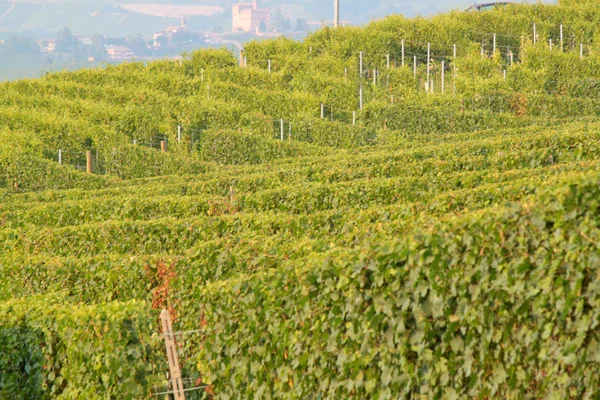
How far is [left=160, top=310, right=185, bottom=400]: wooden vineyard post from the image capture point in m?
14.5

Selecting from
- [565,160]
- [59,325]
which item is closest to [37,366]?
[59,325]

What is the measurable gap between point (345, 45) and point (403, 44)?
4.51 meters

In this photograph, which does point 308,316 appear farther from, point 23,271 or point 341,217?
point 23,271

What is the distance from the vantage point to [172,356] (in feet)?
48.2

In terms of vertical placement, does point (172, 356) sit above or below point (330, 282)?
below

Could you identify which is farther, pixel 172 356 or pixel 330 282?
pixel 172 356

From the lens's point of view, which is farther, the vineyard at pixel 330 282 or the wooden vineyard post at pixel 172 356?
the wooden vineyard post at pixel 172 356

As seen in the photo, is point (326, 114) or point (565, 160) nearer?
point (565, 160)

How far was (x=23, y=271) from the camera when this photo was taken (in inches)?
790

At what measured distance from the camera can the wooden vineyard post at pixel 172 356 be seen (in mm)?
14500

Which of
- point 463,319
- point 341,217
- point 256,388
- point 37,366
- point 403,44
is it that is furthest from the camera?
point 403,44

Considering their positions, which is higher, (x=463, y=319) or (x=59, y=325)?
(x=463, y=319)

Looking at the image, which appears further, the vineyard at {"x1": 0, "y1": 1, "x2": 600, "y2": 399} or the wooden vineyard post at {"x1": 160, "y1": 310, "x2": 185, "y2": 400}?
the wooden vineyard post at {"x1": 160, "y1": 310, "x2": 185, "y2": 400}

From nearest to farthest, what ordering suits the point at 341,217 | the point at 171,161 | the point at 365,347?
the point at 365,347 < the point at 341,217 < the point at 171,161
